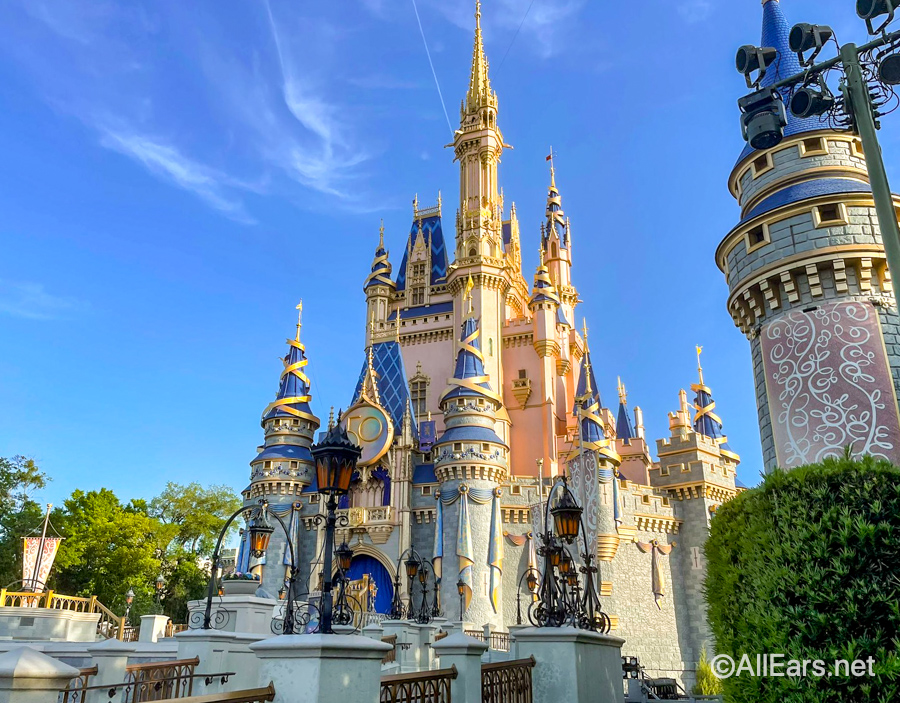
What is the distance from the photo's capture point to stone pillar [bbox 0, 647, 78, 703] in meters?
5.26

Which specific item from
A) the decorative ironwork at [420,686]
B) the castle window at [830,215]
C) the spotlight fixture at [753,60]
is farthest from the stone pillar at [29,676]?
the castle window at [830,215]

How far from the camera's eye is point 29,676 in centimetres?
533

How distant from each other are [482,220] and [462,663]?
36.7 metres

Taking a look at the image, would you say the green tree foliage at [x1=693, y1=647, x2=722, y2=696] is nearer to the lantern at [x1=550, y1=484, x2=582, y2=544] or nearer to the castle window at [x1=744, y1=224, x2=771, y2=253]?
the lantern at [x1=550, y1=484, x2=582, y2=544]

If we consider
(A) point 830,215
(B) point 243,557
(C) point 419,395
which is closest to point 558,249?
(C) point 419,395

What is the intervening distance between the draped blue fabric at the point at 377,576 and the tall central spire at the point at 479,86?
100 feet

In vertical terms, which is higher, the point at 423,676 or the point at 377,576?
the point at 377,576

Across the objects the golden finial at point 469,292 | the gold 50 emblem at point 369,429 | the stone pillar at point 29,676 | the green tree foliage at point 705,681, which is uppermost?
the golden finial at point 469,292

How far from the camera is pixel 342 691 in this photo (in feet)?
21.3

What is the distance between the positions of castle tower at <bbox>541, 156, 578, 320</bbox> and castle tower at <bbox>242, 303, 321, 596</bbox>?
17143 mm

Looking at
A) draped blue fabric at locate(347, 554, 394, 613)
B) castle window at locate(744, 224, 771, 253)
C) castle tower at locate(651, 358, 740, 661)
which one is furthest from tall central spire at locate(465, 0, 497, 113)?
castle window at locate(744, 224, 771, 253)

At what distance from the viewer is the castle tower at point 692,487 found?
1271 inches

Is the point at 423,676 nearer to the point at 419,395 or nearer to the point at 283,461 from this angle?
the point at 283,461

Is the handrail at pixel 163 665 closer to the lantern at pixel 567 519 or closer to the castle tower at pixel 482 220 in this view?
the lantern at pixel 567 519
